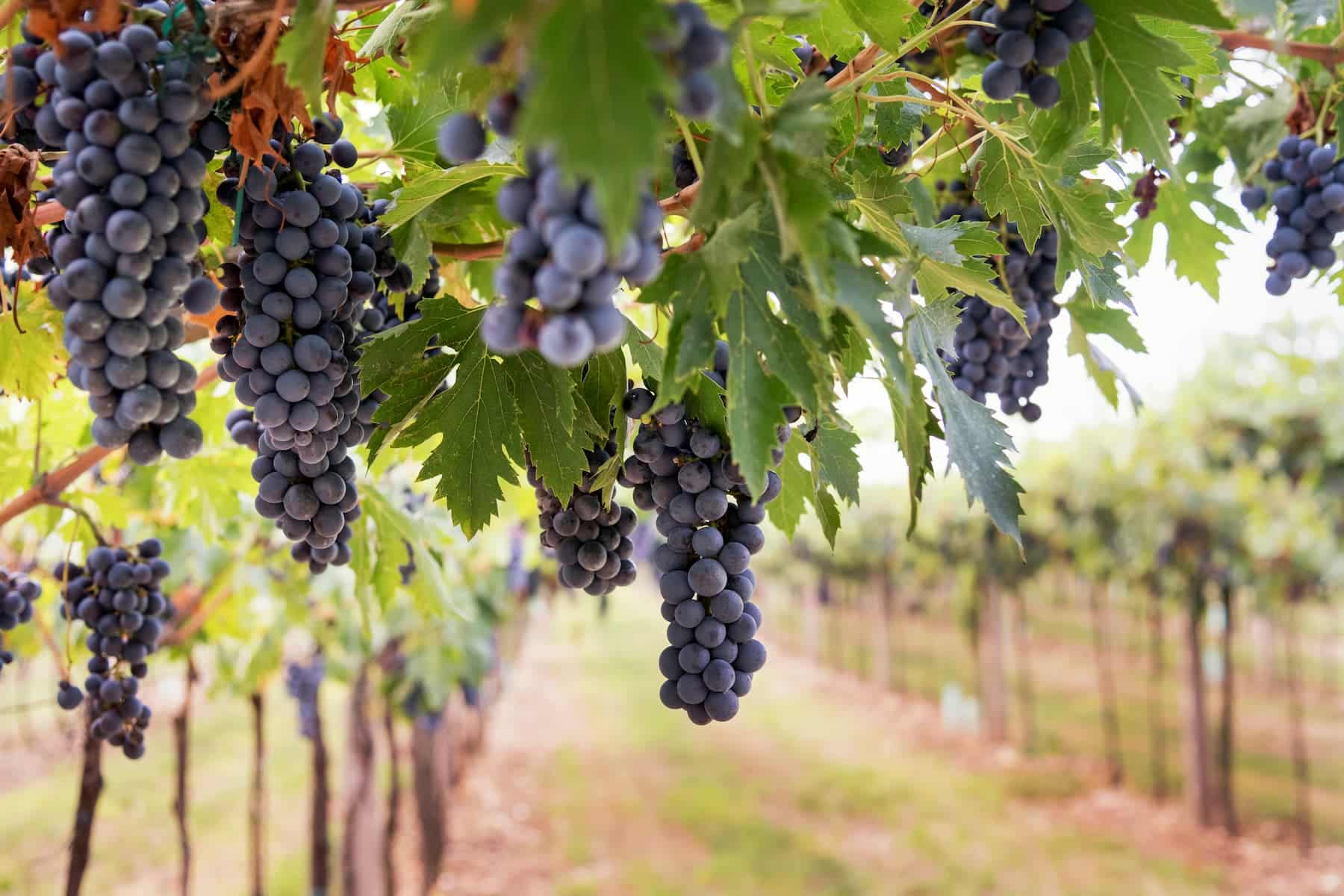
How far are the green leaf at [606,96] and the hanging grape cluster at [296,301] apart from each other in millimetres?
743

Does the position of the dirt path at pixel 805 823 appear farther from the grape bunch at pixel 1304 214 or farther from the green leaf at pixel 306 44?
the green leaf at pixel 306 44

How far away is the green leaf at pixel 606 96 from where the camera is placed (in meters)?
0.81

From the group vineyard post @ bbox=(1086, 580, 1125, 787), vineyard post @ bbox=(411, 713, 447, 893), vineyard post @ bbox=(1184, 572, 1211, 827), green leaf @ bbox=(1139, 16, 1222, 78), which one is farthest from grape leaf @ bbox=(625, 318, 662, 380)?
vineyard post @ bbox=(1086, 580, 1125, 787)

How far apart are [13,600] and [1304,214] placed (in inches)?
134

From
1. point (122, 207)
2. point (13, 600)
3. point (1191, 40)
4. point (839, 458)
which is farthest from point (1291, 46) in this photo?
point (13, 600)

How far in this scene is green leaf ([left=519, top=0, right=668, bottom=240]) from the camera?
0.81m

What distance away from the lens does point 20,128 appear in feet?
4.67

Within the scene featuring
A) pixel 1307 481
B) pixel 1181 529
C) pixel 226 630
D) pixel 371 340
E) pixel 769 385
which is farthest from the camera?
pixel 1181 529

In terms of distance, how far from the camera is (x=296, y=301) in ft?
4.72

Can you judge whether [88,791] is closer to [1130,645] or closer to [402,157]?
[402,157]

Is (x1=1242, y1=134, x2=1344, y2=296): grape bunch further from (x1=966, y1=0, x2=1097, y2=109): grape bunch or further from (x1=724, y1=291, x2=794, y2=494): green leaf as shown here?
(x1=724, y1=291, x2=794, y2=494): green leaf

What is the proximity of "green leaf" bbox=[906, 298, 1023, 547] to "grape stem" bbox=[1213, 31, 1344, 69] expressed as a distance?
78cm

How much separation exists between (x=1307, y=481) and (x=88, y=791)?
10709mm

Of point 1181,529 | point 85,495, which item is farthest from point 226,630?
point 1181,529
